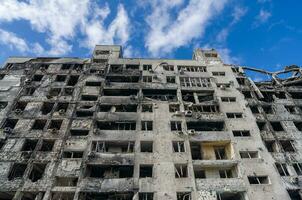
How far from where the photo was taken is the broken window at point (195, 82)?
118 ft

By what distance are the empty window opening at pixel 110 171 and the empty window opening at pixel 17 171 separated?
22.3 ft

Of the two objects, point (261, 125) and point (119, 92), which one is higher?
point (119, 92)

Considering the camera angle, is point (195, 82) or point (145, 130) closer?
point (145, 130)

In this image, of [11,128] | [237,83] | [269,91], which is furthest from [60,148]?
[269,91]

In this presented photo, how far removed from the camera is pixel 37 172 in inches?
1033

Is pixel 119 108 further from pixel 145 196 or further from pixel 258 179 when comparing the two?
pixel 258 179

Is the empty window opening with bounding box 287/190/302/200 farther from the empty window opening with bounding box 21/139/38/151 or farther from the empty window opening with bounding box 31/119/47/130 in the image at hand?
the empty window opening with bounding box 31/119/47/130

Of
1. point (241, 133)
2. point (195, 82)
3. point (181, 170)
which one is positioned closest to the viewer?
point (181, 170)

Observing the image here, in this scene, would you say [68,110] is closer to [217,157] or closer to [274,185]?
[217,157]

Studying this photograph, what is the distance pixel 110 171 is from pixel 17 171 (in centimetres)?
964

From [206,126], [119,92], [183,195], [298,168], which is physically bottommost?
[183,195]

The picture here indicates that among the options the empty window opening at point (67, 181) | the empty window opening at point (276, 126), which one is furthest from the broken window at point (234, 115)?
the empty window opening at point (67, 181)

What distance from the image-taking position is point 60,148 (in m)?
26.9

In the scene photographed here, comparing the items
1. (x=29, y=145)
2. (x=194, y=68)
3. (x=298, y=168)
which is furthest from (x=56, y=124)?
(x=298, y=168)
